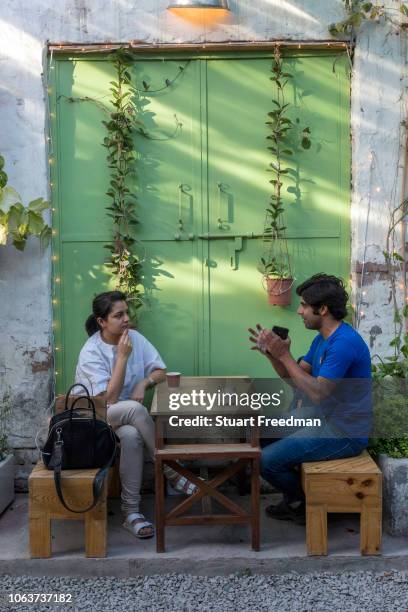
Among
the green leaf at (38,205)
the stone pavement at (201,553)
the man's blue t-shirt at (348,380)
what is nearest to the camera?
the stone pavement at (201,553)

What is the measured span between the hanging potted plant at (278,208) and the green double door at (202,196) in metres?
0.05

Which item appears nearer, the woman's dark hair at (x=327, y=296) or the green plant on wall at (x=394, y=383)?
the woman's dark hair at (x=327, y=296)

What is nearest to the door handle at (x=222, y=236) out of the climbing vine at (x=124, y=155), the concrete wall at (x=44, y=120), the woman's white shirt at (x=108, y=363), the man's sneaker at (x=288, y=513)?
the climbing vine at (x=124, y=155)

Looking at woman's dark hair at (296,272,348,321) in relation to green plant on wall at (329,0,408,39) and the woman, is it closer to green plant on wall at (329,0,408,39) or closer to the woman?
the woman

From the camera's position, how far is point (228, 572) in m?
4.27

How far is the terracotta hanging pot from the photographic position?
541cm

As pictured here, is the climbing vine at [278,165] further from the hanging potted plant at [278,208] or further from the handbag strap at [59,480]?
the handbag strap at [59,480]

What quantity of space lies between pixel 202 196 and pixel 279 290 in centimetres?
84

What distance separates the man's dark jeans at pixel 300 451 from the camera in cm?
449

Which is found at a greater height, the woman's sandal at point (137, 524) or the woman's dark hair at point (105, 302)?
the woman's dark hair at point (105, 302)

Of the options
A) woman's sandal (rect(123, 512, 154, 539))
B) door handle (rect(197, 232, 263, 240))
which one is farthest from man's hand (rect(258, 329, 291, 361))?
woman's sandal (rect(123, 512, 154, 539))

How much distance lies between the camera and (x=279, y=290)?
5.41m

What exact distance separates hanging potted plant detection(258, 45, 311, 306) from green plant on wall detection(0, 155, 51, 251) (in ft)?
4.93

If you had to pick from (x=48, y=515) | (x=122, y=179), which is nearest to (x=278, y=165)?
(x=122, y=179)
